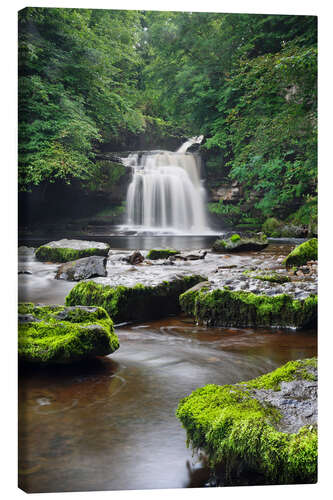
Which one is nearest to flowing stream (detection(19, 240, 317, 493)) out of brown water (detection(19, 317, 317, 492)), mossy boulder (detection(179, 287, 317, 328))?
brown water (detection(19, 317, 317, 492))

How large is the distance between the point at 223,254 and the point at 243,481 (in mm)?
1914

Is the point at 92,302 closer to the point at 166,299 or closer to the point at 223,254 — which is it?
the point at 166,299

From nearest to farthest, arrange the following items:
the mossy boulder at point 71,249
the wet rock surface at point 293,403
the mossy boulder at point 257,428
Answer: the mossy boulder at point 257,428
the wet rock surface at point 293,403
the mossy boulder at point 71,249

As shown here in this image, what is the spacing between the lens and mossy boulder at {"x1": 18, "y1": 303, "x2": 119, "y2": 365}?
2729mm

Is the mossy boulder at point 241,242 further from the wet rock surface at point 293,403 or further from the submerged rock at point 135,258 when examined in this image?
the wet rock surface at point 293,403

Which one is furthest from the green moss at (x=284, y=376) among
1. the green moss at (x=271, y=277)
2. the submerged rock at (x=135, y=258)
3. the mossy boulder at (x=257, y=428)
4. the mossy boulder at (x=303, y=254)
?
the submerged rock at (x=135, y=258)

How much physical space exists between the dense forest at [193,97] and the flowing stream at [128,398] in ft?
3.11

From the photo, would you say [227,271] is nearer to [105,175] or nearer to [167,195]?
[167,195]

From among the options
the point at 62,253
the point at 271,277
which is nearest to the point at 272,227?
the point at 271,277

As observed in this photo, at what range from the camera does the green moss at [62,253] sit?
306 centimetres

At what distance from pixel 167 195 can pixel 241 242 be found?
29.0 inches

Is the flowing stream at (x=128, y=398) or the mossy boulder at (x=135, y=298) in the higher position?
the mossy boulder at (x=135, y=298)

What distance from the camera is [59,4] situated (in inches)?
118

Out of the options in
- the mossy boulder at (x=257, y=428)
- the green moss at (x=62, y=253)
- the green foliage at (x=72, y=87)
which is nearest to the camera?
the mossy boulder at (x=257, y=428)
